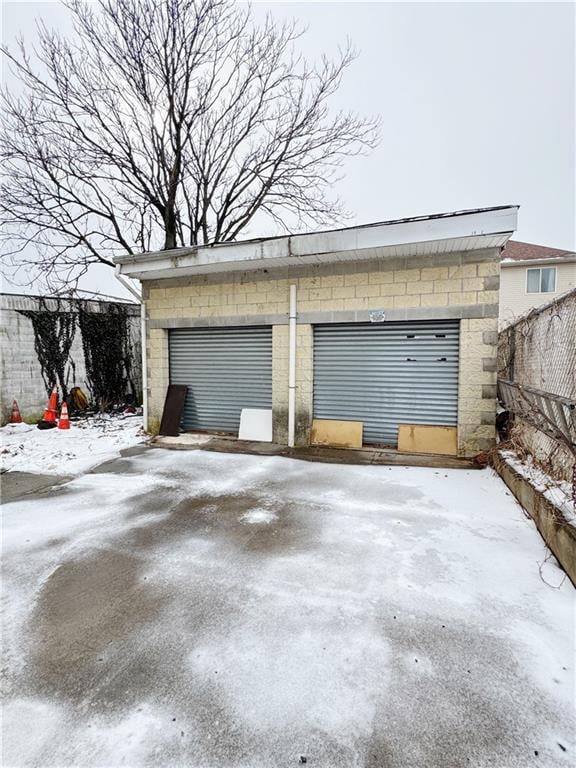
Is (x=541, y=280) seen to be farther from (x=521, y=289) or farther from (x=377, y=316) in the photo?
(x=377, y=316)

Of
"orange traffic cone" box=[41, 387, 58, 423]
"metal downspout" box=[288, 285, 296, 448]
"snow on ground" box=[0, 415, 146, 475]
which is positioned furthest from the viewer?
"orange traffic cone" box=[41, 387, 58, 423]

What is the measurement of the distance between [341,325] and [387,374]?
113 centimetres

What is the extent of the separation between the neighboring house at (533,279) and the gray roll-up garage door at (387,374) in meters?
11.8

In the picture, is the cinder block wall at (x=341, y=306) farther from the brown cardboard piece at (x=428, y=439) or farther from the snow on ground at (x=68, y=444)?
the snow on ground at (x=68, y=444)

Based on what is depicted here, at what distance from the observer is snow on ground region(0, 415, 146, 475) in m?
5.68

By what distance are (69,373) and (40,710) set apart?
932cm

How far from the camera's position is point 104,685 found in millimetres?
1764

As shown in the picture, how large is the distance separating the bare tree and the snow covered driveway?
9804mm

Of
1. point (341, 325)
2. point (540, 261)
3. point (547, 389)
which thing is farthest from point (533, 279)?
point (547, 389)

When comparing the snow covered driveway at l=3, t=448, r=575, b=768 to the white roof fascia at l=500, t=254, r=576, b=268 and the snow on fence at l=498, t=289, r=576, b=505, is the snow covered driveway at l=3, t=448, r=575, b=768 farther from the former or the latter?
the white roof fascia at l=500, t=254, r=576, b=268

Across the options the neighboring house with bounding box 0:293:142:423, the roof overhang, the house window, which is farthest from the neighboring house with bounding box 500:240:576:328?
the neighboring house with bounding box 0:293:142:423

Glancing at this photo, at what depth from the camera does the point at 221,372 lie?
737cm

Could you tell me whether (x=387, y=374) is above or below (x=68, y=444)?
above

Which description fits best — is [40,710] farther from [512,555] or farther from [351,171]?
[351,171]
